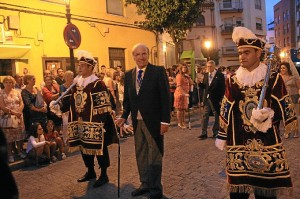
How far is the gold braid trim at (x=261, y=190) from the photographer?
11.4ft

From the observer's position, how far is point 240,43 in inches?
145

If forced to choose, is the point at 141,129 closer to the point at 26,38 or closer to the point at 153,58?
the point at 26,38

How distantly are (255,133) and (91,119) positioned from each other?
289 centimetres

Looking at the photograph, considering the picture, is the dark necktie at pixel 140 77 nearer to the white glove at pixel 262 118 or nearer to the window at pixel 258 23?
Answer: the white glove at pixel 262 118

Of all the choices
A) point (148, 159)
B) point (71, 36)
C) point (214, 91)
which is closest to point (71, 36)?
point (71, 36)

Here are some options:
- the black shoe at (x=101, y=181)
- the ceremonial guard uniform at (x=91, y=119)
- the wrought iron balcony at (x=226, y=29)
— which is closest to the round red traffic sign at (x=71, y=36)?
the ceremonial guard uniform at (x=91, y=119)

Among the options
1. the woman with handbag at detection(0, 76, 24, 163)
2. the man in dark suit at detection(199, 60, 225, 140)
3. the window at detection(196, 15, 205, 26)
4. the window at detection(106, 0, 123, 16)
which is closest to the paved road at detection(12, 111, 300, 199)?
the man in dark suit at detection(199, 60, 225, 140)

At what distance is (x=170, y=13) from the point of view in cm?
1769

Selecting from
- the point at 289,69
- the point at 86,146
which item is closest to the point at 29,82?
the point at 86,146

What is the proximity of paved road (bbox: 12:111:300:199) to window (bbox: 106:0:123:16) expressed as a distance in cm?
1125

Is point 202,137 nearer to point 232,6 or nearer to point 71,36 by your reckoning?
point 71,36

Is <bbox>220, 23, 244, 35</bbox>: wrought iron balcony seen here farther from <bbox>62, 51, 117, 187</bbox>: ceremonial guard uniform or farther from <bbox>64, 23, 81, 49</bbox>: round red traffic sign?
<bbox>62, 51, 117, 187</bbox>: ceremonial guard uniform

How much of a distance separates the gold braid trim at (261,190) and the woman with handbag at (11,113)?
224 inches

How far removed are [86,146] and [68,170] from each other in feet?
5.10
